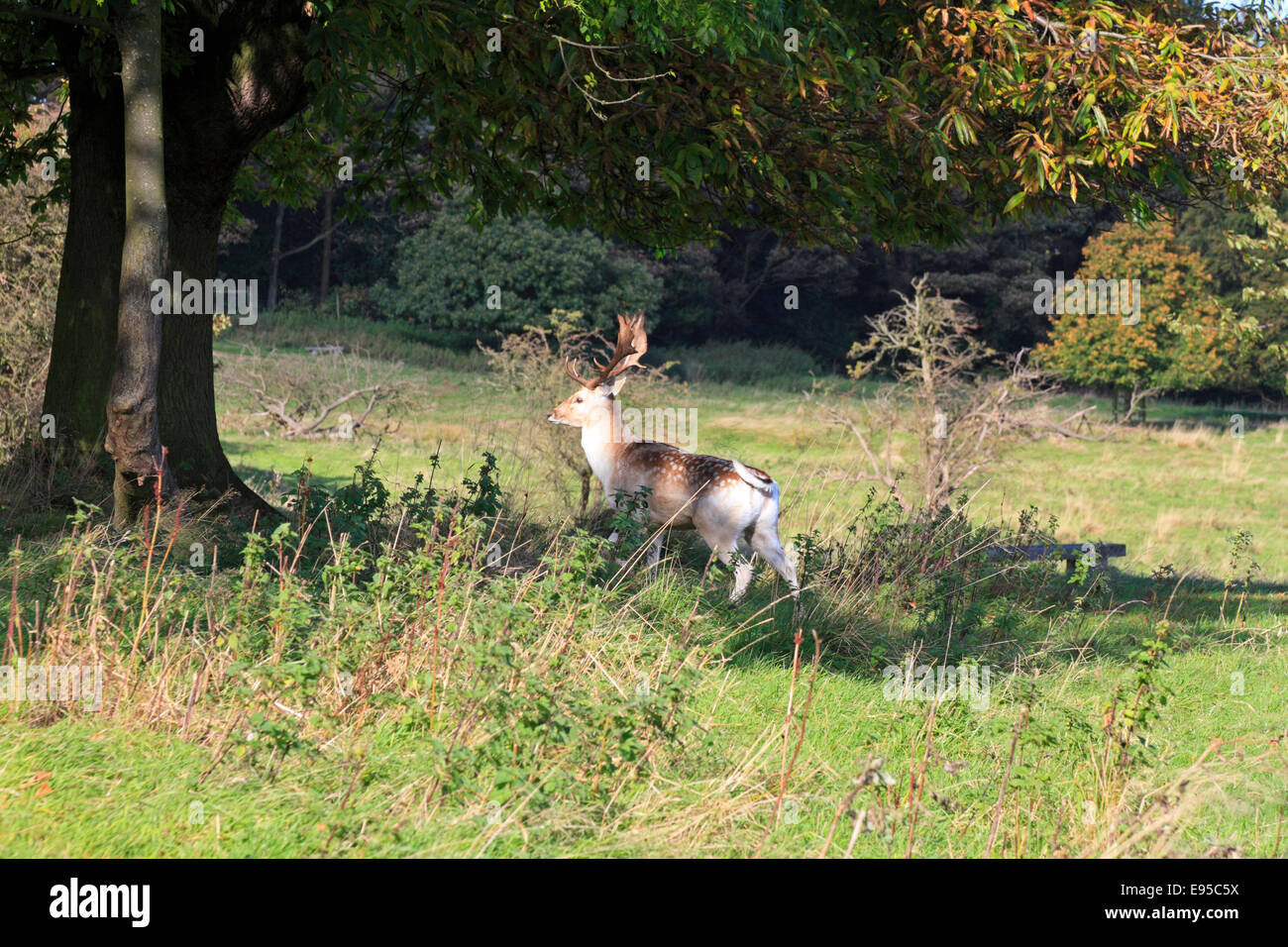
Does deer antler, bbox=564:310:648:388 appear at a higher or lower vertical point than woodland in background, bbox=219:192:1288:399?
lower

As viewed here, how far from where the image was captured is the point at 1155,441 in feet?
111

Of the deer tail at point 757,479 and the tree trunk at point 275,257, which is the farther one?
the tree trunk at point 275,257

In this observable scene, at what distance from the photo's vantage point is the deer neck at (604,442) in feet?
31.0

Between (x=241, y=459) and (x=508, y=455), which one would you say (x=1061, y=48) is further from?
(x=241, y=459)

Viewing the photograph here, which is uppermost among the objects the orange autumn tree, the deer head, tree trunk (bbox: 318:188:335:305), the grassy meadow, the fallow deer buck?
tree trunk (bbox: 318:188:335:305)

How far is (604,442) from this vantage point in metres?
9.49

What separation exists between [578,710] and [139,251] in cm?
441

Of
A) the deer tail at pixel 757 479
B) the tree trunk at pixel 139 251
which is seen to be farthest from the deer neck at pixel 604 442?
the tree trunk at pixel 139 251

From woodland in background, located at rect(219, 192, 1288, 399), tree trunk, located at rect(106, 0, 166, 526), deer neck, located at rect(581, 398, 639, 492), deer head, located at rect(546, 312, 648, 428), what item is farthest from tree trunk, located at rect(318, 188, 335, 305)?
tree trunk, located at rect(106, 0, 166, 526)

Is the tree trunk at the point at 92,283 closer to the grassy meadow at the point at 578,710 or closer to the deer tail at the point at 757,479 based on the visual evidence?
the grassy meadow at the point at 578,710

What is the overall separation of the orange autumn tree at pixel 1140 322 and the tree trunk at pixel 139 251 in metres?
34.6

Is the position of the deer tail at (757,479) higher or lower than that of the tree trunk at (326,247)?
lower

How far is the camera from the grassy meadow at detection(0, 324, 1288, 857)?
428 centimetres

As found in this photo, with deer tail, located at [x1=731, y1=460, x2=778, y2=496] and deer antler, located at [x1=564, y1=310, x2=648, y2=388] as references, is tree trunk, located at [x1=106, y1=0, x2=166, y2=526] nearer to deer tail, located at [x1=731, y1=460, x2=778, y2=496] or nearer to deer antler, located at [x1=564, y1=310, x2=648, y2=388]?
deer antler, located at [x1=564, y1=310, x2=648, y2=388]
